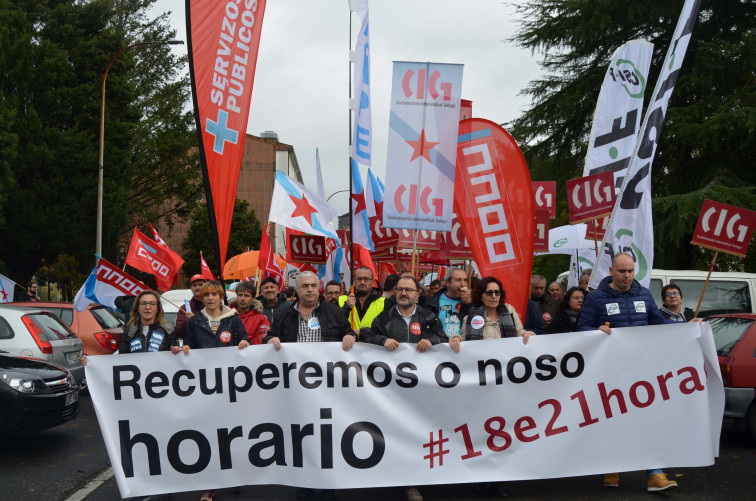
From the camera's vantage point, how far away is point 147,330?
658cm

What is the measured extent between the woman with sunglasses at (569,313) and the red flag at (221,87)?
10.5 feet

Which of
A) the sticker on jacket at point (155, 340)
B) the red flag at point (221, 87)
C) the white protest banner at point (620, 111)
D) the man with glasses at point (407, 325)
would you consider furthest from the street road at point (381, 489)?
the white protest banner at point (620, 111)

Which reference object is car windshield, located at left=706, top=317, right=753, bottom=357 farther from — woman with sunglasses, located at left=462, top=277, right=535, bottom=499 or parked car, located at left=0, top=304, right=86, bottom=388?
parked car, located at left=0, top=304, right=86, bottom=388

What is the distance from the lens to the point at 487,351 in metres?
6.33

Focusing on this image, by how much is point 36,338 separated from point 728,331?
316 inches

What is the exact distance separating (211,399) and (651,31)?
19.6 meters

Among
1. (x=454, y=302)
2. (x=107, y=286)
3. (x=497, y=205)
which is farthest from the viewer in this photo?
(x=107, y=286)

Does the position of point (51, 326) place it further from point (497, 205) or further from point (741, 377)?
point (741, 377)

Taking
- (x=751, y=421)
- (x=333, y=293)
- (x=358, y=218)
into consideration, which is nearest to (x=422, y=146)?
(x=333, y=293)

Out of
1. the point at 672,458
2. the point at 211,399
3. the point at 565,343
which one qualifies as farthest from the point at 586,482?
the point at 211,399

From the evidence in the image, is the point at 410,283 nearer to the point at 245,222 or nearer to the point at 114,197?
the point at 114,197

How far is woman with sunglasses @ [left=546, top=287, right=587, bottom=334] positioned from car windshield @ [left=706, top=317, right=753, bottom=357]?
1.69 m

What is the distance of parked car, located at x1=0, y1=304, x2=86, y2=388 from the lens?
9.99 meters

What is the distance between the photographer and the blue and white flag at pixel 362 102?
9.41 meters
